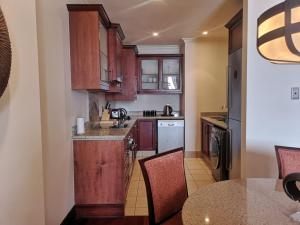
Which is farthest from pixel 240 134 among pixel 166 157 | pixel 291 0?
→ pixel 291 0

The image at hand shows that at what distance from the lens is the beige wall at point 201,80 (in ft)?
16.0

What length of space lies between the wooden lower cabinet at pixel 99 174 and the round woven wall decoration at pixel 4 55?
153cm

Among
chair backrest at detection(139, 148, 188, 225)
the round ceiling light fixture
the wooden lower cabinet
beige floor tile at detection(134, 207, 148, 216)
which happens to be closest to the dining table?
chair backrest at detection(139, 148, 188, 225)

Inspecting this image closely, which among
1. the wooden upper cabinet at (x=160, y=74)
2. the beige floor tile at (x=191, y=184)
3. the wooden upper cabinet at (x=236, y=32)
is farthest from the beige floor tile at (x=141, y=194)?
the wooden upper cabinet at (x=160, y=74)

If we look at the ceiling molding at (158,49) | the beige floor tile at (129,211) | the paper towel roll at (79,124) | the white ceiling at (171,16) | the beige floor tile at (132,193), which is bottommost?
the beige floor tile at (129,211)

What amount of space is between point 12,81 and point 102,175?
1584 millimetres

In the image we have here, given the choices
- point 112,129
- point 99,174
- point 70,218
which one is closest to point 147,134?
point 112,129

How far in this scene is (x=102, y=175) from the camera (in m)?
2.48

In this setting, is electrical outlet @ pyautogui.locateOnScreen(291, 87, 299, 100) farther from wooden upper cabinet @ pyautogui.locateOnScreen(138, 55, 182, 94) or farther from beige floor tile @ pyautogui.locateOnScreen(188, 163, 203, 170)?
wooden upper cabinet @ pyautogui.locateOnScreen(138, 55, 182, 94)

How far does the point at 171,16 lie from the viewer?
3496 millimetres

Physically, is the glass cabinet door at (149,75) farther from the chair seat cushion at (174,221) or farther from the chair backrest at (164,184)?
the chair seat cushion at (174,221)

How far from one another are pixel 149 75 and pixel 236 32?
8.71 ft

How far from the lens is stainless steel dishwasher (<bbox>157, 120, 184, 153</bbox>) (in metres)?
4.87

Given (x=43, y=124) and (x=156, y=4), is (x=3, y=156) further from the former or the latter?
(x=156, y=4)
